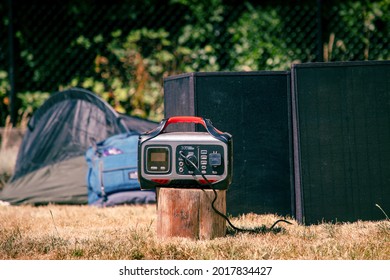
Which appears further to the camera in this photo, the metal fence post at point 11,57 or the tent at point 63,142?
the metal fence post at point 11,57

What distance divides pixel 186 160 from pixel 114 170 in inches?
73.4

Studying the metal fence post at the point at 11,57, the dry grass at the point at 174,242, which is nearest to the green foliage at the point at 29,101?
the metal fence post at the point at 11,57

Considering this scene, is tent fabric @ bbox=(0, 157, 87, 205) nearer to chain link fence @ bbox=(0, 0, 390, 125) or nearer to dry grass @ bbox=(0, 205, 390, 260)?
dry grass @ bbox=(0, 205, 390, 260)

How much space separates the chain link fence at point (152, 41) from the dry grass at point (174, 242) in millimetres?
3320

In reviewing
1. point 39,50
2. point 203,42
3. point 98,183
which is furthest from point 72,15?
point 98,183

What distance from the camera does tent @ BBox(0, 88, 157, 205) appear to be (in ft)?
18.4

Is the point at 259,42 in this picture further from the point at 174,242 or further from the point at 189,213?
the point at 174,242

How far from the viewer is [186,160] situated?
3.55 metres

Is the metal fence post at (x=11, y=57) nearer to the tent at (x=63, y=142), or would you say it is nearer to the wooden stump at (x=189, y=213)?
the tent at (x=63, y=142)

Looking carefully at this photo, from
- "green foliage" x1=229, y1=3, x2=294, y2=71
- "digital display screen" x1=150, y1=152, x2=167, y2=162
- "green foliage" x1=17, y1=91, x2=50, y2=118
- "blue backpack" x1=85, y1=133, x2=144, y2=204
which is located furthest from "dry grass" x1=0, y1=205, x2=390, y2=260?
"green foliage" x1=229, y1=3, x2=294, y2=71

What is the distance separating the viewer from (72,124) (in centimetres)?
608

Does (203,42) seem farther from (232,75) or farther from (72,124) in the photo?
(232,75)

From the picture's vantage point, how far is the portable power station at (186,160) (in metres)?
3.56

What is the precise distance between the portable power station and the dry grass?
35 centimetres
